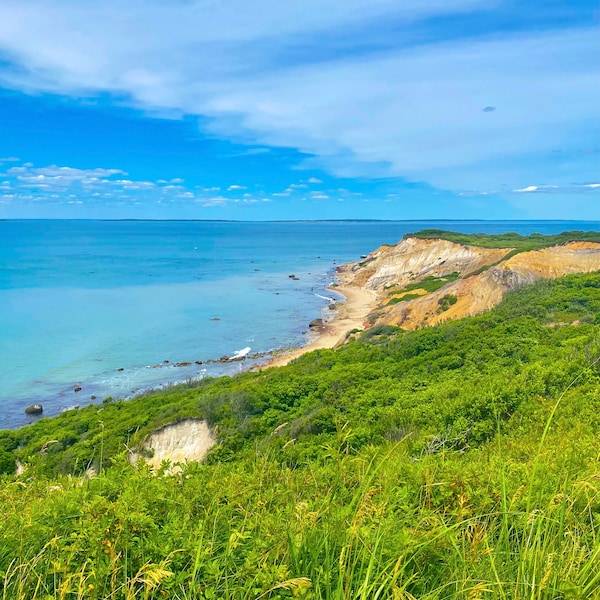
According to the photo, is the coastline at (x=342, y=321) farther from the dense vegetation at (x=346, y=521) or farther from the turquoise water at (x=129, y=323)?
the dense vegetation at (x=346, y=521)

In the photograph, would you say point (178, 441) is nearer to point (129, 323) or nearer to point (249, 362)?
point (249, 362)

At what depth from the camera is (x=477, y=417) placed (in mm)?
10391

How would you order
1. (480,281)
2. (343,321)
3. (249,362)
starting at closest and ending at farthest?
(480,281), (249,362), (343,321)

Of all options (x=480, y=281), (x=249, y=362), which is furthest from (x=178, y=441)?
(x=480, y=281)

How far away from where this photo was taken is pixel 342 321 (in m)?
48.9

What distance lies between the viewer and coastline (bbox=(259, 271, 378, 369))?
120 ft

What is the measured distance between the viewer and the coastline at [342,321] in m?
36.7

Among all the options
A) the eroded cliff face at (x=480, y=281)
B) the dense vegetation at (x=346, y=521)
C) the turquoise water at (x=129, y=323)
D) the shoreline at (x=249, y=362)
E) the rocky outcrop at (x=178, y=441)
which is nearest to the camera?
the dense vegetation at (x=346, y=521)

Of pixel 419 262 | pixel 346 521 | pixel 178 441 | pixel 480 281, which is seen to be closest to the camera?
pixel 346 521

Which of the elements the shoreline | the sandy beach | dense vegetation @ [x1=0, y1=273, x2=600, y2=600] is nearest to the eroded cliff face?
the sandy beach

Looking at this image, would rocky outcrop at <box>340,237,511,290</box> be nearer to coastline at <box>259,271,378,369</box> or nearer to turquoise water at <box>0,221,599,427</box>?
coastline at <box>259,271,378,369</box>

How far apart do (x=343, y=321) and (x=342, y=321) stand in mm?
105

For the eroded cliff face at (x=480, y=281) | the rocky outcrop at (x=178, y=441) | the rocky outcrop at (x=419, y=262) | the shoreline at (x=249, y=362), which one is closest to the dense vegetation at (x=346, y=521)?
the rocky outcrop at (x=178, y=441)

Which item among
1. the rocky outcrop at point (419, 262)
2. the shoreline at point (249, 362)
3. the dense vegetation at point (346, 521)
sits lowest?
the shoreline at point (249, 362)
